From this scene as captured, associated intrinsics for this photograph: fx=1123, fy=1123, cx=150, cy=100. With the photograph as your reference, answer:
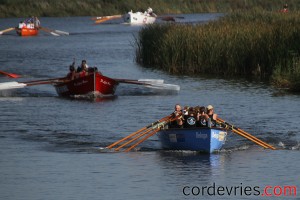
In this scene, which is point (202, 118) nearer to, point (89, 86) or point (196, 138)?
point (196, 138)

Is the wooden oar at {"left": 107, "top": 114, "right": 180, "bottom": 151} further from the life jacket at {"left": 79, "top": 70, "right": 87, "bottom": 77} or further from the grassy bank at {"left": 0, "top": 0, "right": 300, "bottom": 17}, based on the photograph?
the grassy bank at {"left": 0, "top": 0, "right": 300, "bottom": 17}

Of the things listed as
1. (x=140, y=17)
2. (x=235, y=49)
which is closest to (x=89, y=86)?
(x=235, y=49)

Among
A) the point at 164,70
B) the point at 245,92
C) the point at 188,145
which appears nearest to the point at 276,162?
the point at 188,145

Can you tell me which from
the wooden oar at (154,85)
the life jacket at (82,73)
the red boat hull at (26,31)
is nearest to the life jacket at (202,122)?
the life jacket at (82,73)

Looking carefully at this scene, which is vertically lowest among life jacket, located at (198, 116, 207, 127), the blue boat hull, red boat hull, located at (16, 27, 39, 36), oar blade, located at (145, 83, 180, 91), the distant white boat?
red boat hull, located at (16, 27, 39, 36)

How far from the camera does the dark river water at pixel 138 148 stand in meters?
29.8

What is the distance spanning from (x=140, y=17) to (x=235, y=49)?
195ft

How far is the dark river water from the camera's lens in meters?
29.8

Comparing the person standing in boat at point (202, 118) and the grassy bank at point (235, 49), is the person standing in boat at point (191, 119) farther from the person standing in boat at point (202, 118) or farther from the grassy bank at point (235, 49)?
the grassy bank at point (235, 49)

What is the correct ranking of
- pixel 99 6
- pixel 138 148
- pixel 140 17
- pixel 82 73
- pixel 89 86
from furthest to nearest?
pixel 99 6 < pixel 140 17 < pixel 82 73 < pixel 89 86 < pixel 138 148

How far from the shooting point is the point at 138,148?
3628 centimetres

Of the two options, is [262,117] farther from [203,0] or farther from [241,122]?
[203,0]

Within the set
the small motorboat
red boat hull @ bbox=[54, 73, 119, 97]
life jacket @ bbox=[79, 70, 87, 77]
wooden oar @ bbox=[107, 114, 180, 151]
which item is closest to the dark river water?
wooden oar @ bbox=[107, 114, 180, 151]

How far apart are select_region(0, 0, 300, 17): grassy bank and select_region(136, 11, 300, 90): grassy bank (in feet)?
211
